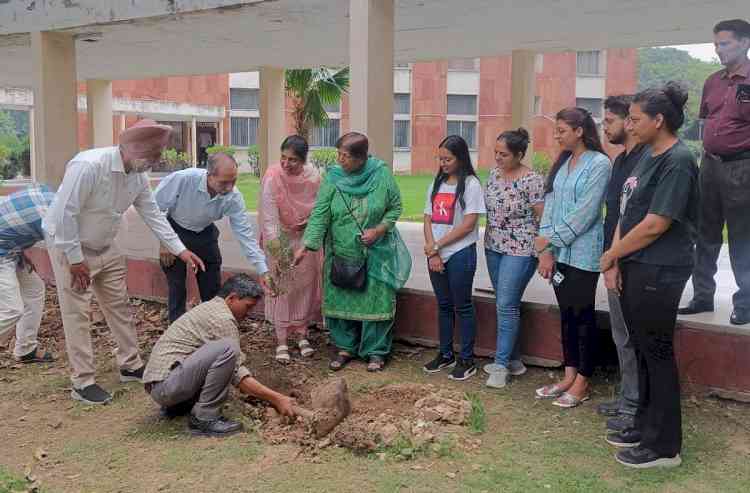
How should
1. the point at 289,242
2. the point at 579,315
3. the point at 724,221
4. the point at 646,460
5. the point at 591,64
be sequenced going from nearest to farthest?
the point at 646,460 < the point at 579,315 < the point at 724,221 < the point at 289,242 < the point at 591,64

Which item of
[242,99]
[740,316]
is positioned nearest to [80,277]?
[740,316]

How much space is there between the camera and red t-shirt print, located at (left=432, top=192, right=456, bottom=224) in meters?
4.60

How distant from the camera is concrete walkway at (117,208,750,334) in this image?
436 cm

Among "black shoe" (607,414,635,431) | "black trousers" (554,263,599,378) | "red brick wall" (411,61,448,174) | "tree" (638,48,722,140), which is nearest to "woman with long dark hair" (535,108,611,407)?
"black trousers" (554,263,599,378)

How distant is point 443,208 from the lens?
463cm

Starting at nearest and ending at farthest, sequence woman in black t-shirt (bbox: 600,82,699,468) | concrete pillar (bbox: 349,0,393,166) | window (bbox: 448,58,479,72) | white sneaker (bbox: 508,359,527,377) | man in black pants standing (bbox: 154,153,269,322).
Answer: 1. woman in black t-shirt (bbox: 600,82,699,468)
2. white sneaker (bbox: 508,359,527,377)
3. man in black pants standing (bbox: 154,153,269,322)
4. concrete pillar (bbox: 349,0,393,166)
5. window (bbox: 448,58,479,72)

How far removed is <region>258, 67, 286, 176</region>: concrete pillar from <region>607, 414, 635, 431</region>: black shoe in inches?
311

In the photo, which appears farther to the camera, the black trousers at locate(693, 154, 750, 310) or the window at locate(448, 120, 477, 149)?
the window at locate(448, 120, 477, 149)

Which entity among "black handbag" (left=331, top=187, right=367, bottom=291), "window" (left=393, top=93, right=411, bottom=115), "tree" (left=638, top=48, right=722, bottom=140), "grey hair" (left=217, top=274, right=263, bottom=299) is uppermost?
"tree" (left=638, top=48, right=722, bottom=140)

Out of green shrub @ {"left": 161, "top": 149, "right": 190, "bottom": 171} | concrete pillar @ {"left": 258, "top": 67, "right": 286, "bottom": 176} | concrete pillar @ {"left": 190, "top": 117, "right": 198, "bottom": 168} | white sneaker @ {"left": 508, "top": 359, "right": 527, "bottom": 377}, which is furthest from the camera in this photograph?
concrete pillar @ {"left": 190, "top": 117, "right": 198, "bottom": 168}

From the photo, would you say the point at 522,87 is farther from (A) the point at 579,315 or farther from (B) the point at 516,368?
(A) the point at 579,315

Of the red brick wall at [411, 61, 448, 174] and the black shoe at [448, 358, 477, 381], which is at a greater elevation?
the red brick wall at [411, 61, 448, 174]

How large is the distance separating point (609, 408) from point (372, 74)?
2687mm

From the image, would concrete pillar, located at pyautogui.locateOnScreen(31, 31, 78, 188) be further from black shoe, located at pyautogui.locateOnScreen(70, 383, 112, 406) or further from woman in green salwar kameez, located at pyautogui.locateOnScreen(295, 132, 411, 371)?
woman in green salwar kameez, located at pyautogui.locateOnScreen(295, 132, 411, 371)
